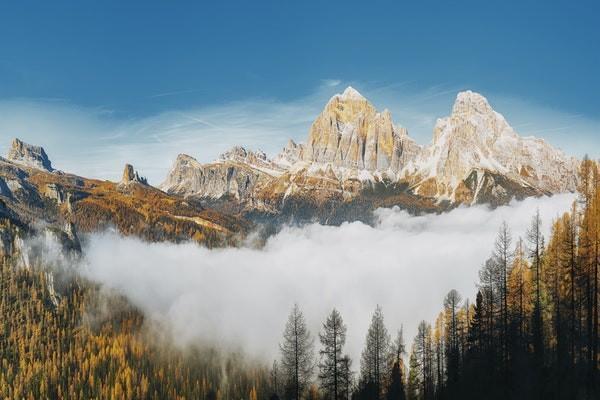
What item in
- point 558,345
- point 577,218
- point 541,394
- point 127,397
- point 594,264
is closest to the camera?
point 541,394

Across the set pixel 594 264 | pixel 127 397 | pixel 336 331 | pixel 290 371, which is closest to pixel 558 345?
pixel 594 264

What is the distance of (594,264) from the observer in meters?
57.9

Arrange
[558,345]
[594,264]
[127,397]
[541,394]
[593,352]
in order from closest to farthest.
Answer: [541,394], [593,352], [594,264], [558,345], [127,397]

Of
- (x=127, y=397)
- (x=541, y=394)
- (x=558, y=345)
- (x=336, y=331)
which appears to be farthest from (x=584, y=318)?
(x=127, y=397)

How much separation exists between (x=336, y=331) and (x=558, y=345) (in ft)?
96.2

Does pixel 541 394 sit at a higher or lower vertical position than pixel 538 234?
lower

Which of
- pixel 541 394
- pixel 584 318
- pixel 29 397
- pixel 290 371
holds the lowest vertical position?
pixel 29 397

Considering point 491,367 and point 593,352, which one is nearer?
point 593,352

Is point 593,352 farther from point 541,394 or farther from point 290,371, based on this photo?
point 290,371

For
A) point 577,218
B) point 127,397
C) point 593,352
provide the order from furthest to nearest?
point 127,397
point 577,218
point 593,352

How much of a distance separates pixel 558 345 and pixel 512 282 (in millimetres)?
15170

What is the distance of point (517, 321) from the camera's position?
6844 centimetres

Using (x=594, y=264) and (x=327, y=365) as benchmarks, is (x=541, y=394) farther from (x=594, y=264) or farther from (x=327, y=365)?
(x=327, y=365)

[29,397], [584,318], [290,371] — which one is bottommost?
[29,397]
